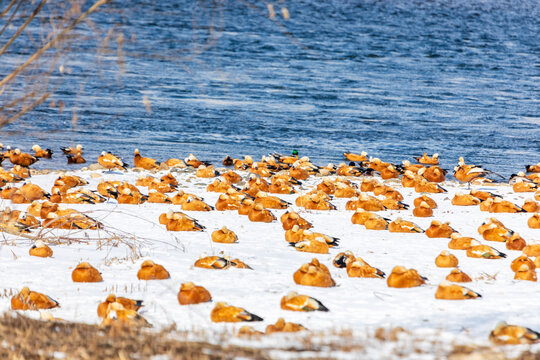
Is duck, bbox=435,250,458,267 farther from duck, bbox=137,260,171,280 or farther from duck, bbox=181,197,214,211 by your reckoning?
duck, bbox=181,197,214,211

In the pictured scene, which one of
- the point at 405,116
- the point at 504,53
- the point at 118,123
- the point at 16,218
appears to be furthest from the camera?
the point at 504,53

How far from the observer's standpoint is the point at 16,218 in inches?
313

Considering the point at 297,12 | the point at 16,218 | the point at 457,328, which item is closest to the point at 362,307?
the point at 457,328

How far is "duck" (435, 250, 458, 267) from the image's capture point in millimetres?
7027

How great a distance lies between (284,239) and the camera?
8.24 metres

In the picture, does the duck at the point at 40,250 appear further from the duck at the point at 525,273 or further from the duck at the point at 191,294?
the duck at the point at 525,273

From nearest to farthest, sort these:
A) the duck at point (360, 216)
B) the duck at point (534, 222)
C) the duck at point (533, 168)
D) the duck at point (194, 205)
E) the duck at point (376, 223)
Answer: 1. the duck at point (376, 223)
2. the duck at point (534, 222)
3. the duck at point (360, 216)
4. the duck at point (194, 205)
5. the duck at point (533, 168)

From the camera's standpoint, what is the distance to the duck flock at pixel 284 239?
5605mm

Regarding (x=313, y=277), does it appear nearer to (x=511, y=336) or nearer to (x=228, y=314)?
(x=228, y=314)

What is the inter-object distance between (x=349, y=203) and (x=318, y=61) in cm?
2325

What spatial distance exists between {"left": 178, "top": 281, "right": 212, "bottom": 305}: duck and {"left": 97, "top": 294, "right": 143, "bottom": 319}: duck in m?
0.34

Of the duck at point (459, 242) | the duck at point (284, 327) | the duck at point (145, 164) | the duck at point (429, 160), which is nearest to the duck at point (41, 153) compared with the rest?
the duck at point (145, 164)

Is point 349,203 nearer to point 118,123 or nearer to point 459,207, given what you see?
point 459,207

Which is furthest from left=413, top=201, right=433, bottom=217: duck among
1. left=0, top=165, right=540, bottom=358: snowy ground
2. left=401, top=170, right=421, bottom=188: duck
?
left=401, top=170, right=421, bottom=188: duck
